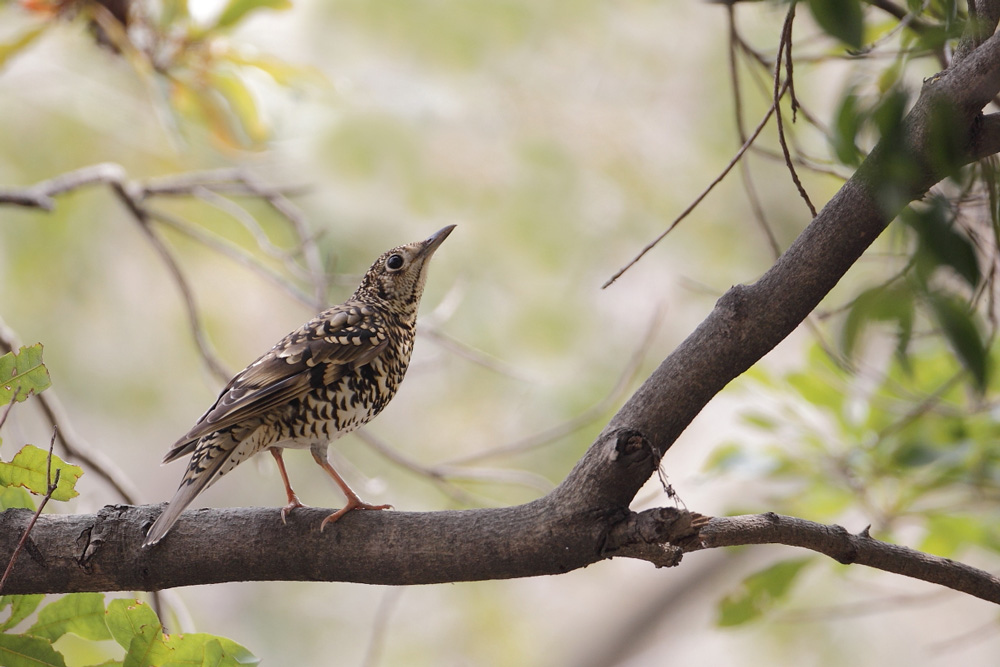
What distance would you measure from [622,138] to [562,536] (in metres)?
5.09

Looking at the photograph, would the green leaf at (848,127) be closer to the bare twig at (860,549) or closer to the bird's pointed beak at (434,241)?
the bare twig at (860,549)

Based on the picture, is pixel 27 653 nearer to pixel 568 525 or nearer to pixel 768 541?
pixel 568 525

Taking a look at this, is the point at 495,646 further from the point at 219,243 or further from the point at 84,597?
the point at 84,597

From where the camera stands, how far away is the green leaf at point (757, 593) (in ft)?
10.1

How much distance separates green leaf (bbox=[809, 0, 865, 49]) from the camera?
0.85 meters

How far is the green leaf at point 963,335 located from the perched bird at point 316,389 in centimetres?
157

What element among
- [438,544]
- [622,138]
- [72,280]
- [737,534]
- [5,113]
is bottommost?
[438,544]

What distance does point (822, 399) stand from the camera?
3545 mm

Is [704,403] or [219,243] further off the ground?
[219,243]

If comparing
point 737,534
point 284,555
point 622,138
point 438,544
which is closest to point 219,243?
point 284,555

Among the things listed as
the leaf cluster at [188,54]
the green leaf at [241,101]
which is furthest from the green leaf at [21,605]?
the green leaf at [241,101]

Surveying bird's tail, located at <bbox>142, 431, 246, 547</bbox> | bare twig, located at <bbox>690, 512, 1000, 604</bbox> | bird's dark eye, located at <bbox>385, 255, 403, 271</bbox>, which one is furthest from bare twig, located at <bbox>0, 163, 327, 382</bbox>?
bare twig, located at <bbox>690, 512, 1000, 604</bbox>

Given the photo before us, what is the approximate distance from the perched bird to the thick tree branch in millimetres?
132

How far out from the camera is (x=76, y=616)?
1.90 m
